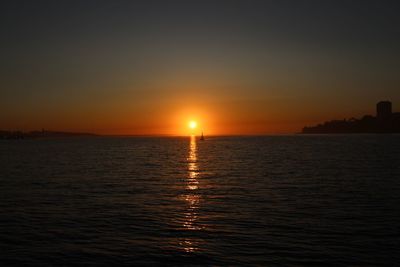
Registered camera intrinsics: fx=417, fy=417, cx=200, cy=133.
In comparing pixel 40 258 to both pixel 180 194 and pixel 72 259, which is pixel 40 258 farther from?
pixel 180 194

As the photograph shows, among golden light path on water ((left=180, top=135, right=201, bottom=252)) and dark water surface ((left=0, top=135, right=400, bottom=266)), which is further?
golden light path on water ((left=180, top=135, right=201, bottom=252))

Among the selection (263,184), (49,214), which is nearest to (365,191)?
(263,184)

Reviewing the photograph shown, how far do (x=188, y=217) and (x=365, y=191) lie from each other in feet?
66.0

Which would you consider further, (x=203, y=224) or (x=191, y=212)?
(x=191, y=212)

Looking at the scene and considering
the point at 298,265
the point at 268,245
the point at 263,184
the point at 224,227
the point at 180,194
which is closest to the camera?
the point at 298,265

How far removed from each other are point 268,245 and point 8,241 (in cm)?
1348

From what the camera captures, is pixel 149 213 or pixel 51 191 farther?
pixel 51 191

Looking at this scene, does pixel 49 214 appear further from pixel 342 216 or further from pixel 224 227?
pixel 342 216

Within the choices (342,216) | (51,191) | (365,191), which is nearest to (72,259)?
(342,216)

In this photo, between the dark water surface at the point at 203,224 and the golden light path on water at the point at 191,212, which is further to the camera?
the golden light path on water at the point at 191,212

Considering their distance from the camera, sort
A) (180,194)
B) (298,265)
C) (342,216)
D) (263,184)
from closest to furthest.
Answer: (298,265) → (342,216) → (180,194) → (263,184)

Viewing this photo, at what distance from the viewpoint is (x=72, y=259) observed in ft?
61.7

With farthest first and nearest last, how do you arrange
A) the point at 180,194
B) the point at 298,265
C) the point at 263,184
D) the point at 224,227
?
1. the point at 263,184
2. the point at 180,194
3. the point at 224,227
4. the point at 298,265

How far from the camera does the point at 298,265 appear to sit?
17.7 meters
